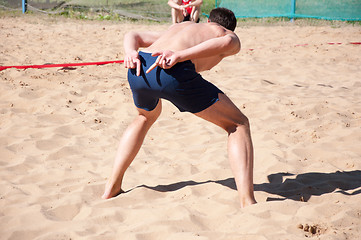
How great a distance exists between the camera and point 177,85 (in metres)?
2.51

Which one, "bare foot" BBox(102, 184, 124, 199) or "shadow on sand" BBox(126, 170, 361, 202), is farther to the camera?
"shadow on sand" BBox(126, 170, 361, 202)

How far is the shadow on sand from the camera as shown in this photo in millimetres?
3057

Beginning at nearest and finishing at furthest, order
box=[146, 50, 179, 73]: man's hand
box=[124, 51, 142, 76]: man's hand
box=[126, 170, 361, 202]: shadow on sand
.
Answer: box=[146, 50, 179, 73]: man's hand, box=[124, 51, 142, 76]: man's hand, box=[126, 170, 361, 202]: shadow on sand

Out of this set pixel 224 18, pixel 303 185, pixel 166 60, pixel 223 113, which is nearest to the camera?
pixel 166 60

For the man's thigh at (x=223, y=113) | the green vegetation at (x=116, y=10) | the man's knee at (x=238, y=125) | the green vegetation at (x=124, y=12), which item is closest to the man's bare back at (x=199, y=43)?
the man's thigh at (x=223, y=113)

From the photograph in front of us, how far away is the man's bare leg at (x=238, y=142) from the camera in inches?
104

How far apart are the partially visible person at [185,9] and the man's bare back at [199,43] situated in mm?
4934

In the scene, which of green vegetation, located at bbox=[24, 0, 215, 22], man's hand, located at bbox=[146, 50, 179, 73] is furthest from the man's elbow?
green vegetation, located at bbox=[24, 0, 215, 22]

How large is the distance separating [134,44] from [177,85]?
1.48 feet

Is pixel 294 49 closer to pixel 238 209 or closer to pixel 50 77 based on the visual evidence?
pixel 50 77

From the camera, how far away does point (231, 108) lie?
105 inches

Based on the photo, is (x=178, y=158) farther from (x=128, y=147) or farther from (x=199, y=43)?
(x=199, y=43)

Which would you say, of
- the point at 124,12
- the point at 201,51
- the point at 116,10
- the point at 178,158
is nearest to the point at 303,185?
the point at 178,158

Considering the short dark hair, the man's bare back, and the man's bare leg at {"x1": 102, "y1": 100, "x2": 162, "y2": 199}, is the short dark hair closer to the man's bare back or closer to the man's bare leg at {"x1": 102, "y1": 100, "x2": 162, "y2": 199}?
the man's bare back
